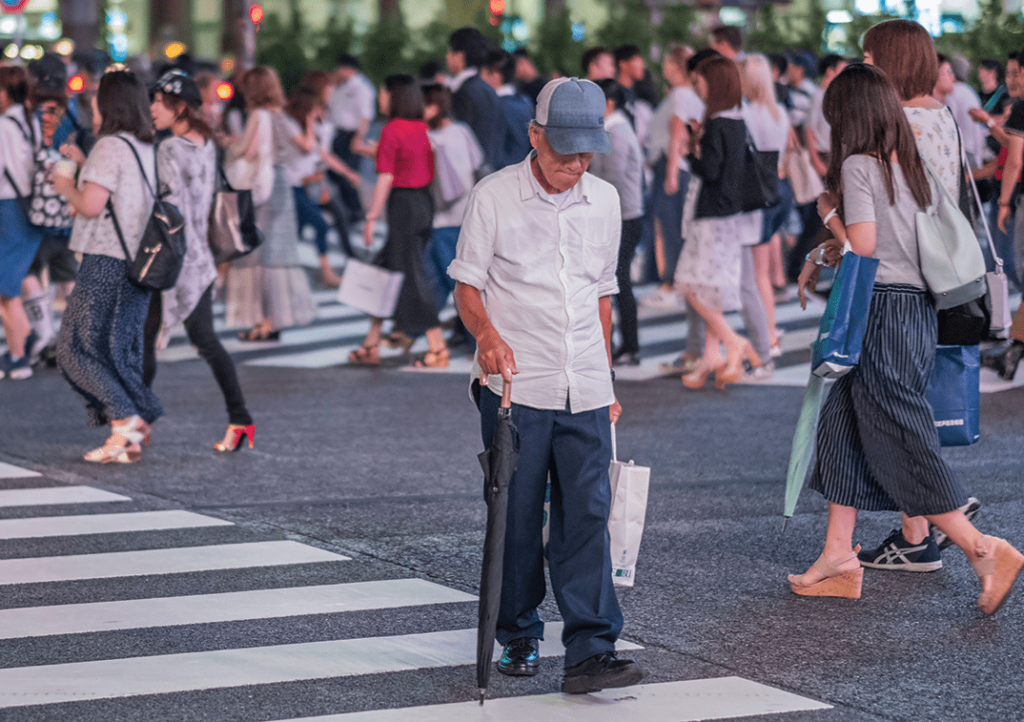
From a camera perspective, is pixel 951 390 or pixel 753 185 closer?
pixel 951 390

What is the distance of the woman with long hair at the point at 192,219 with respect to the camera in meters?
8.23

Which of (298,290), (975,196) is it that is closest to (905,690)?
(975,196)

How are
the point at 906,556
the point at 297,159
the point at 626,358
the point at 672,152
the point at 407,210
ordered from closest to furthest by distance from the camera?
the point at 906,556
the point at 407,210
the point at 626,358
the point at 672,152
the point at 297,159

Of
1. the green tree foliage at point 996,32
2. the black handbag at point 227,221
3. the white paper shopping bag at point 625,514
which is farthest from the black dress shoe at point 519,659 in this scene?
the green tree foliage at point 996,32

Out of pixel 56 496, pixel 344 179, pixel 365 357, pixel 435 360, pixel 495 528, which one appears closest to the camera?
pixel 495 528

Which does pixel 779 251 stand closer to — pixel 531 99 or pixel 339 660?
pixel 531 99

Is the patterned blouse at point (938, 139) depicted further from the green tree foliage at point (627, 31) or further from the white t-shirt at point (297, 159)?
the green tree foliage at point (627, 31)

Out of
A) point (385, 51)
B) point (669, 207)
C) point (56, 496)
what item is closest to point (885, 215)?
point (56, 496)

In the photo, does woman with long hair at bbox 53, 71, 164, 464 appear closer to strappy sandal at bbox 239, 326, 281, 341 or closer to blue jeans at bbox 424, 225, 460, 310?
blue jeans at bbox 424, 225, 460, 310

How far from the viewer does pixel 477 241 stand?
459 cm

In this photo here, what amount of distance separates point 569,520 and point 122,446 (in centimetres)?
426

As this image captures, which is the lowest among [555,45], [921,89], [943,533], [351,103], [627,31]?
[943,533]

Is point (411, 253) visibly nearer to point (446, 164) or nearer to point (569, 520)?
point (446, 164)

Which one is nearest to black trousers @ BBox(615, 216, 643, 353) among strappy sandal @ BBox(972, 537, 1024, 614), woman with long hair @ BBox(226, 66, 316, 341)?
woman with long hair @ BBox(226, 66, 316, 341)
